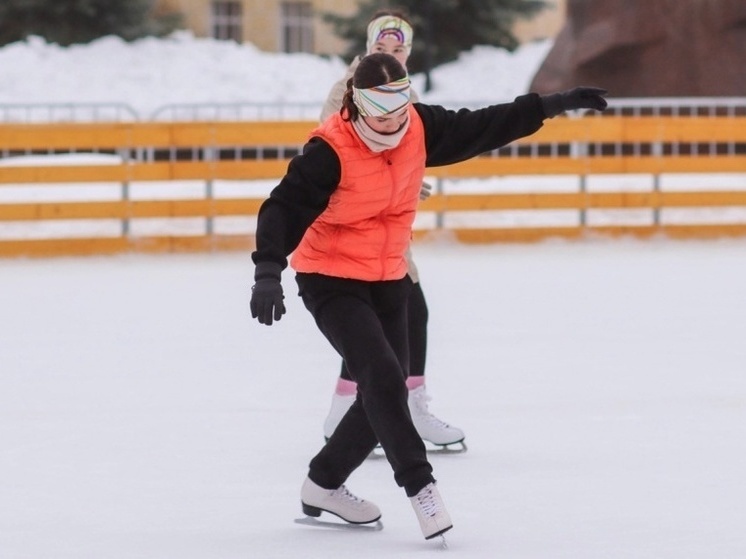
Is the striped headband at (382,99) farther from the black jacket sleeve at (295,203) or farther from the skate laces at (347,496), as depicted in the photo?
the skate laces at (347,496)

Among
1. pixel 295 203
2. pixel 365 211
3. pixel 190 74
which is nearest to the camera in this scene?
pixel 295 203

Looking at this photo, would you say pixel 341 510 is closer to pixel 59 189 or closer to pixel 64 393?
pixel 64 393

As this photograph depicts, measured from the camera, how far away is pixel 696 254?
13969 millimetres

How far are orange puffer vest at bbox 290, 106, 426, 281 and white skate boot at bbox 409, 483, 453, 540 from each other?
0.60m

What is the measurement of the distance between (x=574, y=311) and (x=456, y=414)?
3.50 m

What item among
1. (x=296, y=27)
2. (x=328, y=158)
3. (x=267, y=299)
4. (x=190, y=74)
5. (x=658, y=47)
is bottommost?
(x=267, y=299)

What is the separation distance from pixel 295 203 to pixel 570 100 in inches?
34.3

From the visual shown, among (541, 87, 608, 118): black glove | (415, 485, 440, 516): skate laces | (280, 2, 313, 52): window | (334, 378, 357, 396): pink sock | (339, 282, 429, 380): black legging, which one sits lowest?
(415, 485, 440, 516): skate laces

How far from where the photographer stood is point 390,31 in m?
6.21

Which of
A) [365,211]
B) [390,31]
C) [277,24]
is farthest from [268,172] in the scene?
[277,24]

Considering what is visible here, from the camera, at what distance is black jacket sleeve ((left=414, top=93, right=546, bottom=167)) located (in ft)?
16.5

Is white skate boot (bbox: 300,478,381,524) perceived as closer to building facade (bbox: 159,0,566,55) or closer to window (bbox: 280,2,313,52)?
building facade (bbox: 159,0,566,55)

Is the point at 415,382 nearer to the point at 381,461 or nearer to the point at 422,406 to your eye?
the point at 422,406

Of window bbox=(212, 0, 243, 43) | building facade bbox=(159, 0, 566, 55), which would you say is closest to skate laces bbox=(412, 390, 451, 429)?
building facade bbox=(159, 0, 566, 55)
